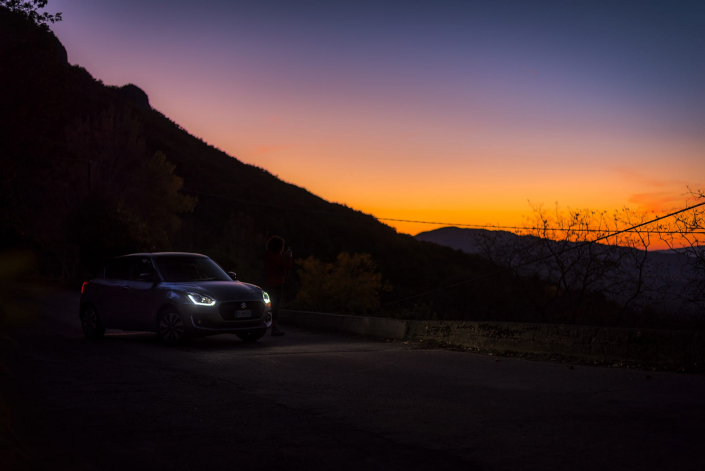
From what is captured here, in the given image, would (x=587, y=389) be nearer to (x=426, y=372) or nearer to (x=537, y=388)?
(x=537, y=388)

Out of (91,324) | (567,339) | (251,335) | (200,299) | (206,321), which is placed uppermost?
(567,339)

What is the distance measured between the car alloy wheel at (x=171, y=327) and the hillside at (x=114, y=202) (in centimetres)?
1402

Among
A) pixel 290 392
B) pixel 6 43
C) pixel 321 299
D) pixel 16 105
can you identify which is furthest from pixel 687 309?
pixel 6 43

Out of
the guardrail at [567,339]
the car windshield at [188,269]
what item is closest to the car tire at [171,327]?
the car windshield at [188,269]

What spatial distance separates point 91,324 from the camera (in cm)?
1322

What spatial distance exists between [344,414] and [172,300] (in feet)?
22.4

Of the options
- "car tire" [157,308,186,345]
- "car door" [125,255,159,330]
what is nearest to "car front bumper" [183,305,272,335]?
"car tire" [157,308,186,345]

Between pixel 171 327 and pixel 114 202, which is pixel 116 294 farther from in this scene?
pixel 114 202

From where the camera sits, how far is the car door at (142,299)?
40.4ft

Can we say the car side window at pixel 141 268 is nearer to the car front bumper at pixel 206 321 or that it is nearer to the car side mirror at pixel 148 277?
the car side mirror at pixel 148 277

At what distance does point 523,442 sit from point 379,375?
3.57 meters

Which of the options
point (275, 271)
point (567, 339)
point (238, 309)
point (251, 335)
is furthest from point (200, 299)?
point (567, 339)

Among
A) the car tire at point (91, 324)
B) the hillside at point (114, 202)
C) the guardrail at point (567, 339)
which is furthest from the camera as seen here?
the hillside at point (114, 202)

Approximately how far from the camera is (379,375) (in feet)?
27.1
